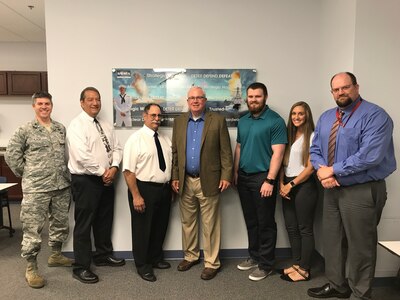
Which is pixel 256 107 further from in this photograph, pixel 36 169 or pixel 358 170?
pixel 36 169

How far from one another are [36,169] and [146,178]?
932mm

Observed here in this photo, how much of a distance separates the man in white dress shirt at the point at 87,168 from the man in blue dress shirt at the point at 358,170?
1836 mm

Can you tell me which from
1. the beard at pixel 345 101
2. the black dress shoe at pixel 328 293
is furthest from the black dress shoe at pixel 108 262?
the beard at pixel 345 101

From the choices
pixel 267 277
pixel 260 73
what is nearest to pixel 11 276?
pixel 267 277

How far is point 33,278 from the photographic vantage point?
2521 millimetres

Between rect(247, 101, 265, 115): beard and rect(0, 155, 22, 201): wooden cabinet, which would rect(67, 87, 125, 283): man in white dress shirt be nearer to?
rect(247, 101, 265, 115): beard

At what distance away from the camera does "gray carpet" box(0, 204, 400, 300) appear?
7.84ft

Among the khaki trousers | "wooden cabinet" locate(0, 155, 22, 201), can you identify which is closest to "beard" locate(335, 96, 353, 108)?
the khaki trousers

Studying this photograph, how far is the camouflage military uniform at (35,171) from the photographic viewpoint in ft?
8.25

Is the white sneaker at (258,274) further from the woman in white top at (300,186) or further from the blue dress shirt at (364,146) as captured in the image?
the blue dress shirt at (364,146)

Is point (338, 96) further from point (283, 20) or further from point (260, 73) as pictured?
point (283, 20)

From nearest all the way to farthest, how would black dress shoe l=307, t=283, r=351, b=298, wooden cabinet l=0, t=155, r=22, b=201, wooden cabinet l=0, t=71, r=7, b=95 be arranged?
1. black dress shoe l=307, t=283, r=351, b=298
2. wooden cabinet l=0, t=155, r=22, b=201
3. wooden cabinet l=0, t=71, r=7, b=95

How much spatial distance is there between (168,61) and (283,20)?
1.20 m

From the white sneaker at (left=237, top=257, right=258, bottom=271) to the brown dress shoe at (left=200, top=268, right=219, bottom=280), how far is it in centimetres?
27
